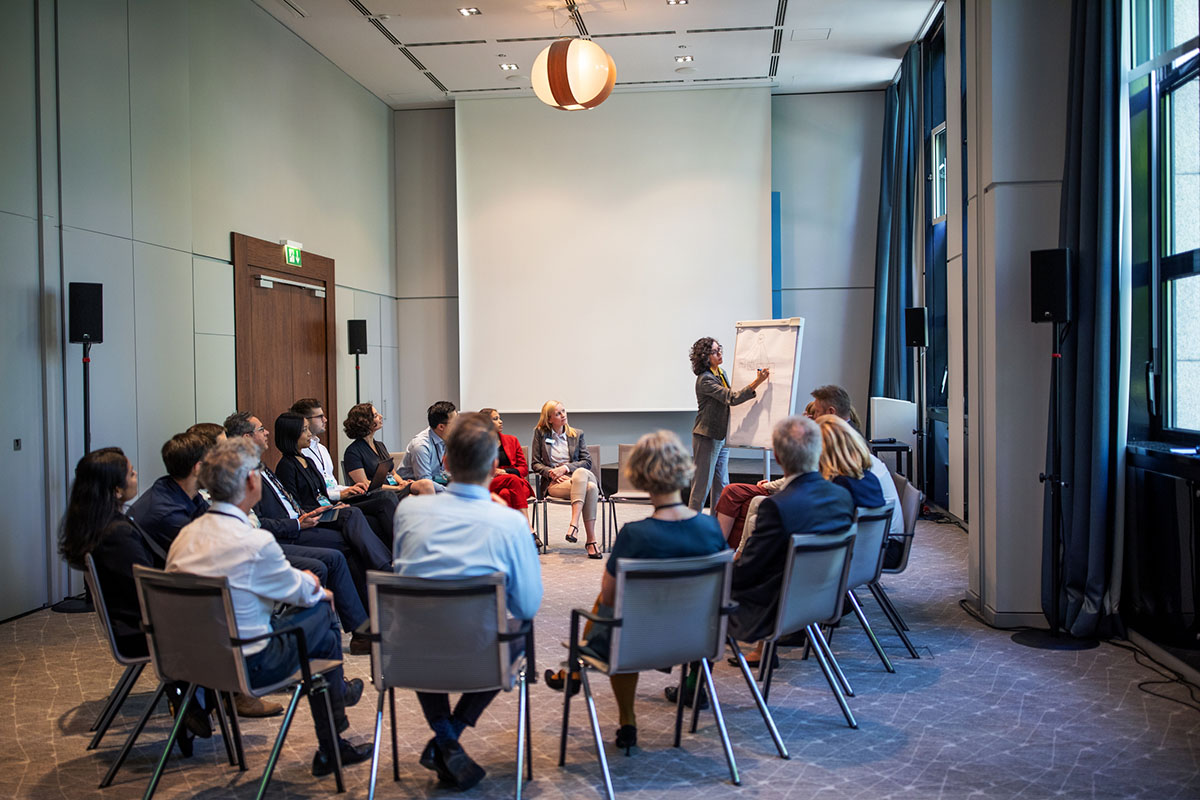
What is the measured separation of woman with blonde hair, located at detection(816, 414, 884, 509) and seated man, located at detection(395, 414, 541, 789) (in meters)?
1.80

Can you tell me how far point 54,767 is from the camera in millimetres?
3305

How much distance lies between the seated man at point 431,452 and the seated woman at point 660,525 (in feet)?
10.4

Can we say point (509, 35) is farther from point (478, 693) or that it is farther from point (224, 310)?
point (478, 693)

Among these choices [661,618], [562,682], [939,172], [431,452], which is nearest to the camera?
[661,618]

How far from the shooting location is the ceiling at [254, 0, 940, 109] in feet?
26.3

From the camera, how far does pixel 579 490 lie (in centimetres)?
712

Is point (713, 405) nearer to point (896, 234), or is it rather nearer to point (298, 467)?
point (298, 467)

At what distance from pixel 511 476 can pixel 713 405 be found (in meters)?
1.67

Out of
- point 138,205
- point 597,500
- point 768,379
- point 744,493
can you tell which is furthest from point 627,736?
point 138,205

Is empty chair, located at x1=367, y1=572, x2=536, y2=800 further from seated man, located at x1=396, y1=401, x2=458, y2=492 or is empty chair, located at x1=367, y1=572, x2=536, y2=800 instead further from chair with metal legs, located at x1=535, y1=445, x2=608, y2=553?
chair with metal legs, located at x1=535, y1=445, x2=608, y2=553

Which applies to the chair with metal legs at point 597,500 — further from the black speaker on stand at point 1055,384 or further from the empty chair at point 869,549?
the black speaker on stand at point 1055,384

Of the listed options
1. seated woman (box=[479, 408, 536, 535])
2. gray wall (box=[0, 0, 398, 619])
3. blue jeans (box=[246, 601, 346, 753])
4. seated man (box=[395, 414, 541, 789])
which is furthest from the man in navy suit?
gray wall (box=[0, 0, 398, 619])

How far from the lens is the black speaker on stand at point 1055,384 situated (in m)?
4.45

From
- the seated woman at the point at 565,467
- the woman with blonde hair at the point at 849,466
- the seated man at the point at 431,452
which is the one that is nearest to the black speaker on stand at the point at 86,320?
the seated man at the point at 431,452
